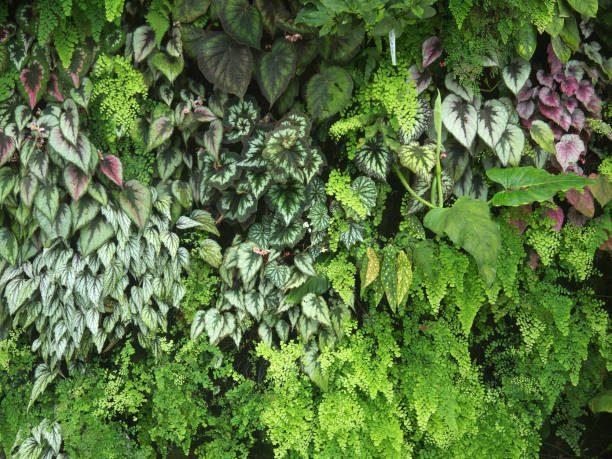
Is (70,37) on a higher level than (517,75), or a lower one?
higher

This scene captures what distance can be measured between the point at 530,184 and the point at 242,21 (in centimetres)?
142

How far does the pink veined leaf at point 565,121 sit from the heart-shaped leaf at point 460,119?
1.52 feet

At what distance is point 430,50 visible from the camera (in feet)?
6.77

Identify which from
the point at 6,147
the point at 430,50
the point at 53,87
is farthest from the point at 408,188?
the point at 6,147

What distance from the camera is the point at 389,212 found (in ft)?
7.74

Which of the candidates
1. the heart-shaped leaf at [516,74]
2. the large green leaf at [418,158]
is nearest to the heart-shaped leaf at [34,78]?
the large green leaf at [418,158]

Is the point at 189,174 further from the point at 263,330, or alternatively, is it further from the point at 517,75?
the point at 517,75

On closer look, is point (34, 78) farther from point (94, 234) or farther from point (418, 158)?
point (418, 158)

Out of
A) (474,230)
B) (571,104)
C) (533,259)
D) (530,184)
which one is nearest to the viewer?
(474,230)

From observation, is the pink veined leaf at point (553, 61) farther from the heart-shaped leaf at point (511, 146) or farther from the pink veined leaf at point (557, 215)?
the pink veined leaf at point (557, 215)

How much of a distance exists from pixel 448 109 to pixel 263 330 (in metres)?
1.41

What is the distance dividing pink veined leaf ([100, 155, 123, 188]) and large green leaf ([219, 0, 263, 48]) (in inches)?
31.8

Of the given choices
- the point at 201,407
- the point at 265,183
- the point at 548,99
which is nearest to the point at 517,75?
the point at 548,99

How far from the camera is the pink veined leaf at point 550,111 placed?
2.18m
